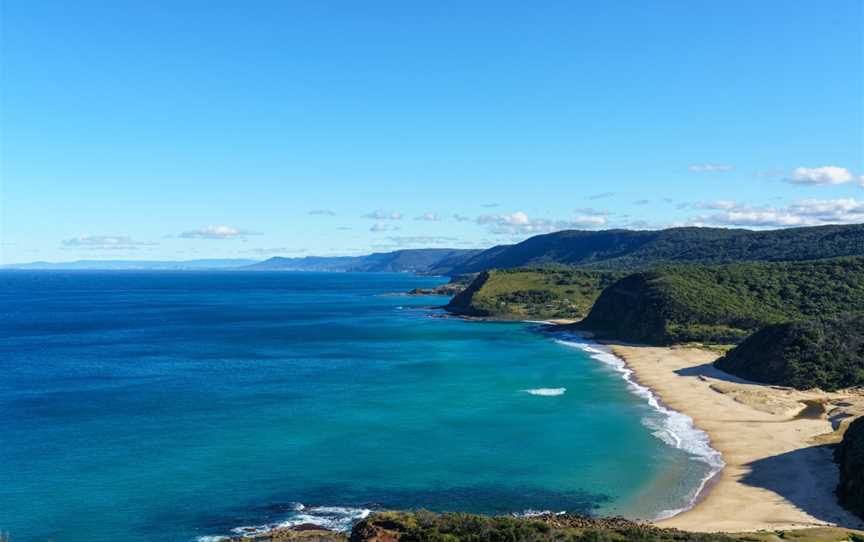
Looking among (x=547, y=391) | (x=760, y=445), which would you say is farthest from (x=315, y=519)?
(x=547, y=391)

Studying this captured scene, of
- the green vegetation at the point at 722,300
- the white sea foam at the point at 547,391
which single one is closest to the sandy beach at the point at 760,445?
the white sea foam at the point at 547,391

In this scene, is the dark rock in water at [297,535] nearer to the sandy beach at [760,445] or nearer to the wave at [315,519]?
the wave at [315,519]

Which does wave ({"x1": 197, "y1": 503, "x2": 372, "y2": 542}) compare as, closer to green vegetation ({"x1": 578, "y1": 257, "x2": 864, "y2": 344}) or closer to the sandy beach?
the sandy beach

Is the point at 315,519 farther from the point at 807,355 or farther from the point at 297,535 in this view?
the point at 807,355

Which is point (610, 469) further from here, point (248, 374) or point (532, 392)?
point (248, 374)

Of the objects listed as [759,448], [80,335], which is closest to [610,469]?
[759,448]

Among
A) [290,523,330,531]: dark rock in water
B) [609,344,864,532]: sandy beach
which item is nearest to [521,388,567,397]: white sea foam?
[609,344,864,532]: sandy beach
